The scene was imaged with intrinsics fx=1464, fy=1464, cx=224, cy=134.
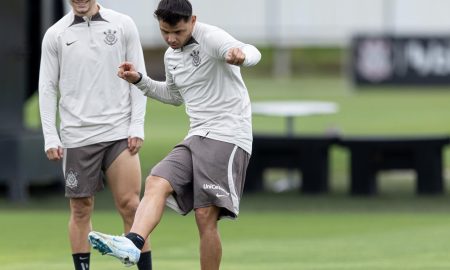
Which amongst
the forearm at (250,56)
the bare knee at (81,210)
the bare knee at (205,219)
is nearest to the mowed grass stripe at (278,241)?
the bare knee at (81,210)

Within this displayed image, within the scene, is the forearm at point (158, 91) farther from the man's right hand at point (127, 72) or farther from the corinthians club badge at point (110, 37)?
the corinthians club badge at point (110, 37)

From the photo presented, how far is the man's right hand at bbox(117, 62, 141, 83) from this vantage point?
9.12m

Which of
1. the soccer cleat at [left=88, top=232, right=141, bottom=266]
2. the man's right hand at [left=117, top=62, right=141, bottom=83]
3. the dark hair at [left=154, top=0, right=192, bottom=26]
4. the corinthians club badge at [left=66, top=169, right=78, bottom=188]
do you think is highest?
the dark hair at [left=154, top=0, right=192, bottom=26]

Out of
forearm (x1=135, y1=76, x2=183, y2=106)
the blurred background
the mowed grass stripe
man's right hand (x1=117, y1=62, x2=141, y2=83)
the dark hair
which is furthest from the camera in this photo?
the blurred background

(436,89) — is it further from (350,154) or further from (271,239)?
(271,239)

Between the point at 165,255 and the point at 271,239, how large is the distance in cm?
187

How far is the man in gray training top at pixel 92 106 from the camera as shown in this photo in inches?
379

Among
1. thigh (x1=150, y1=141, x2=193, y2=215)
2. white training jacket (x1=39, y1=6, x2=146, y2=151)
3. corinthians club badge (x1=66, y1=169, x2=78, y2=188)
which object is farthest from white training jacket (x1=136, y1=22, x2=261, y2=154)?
corinthians club badge (x1=66, y1=169, x2=78, y2=188)

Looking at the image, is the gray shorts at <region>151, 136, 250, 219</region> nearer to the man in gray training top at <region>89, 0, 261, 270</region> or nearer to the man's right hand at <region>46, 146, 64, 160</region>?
the man in gray training top at <region>89, 0, 261, 270</region>

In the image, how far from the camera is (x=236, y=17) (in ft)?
140

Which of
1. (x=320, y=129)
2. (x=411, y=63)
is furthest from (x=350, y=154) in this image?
(x=411, y=63)

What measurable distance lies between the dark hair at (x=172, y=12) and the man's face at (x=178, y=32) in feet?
0.09

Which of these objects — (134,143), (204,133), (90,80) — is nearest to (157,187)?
(204,133)

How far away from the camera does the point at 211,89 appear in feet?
29.5
